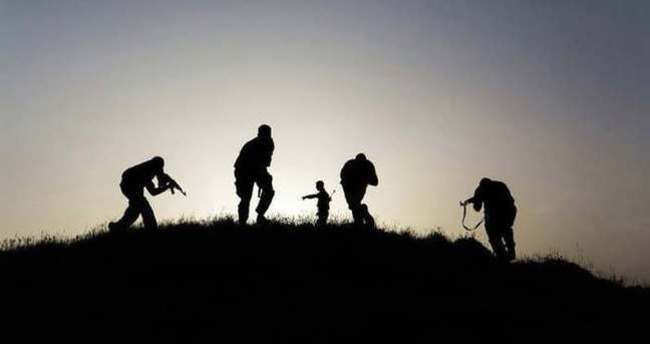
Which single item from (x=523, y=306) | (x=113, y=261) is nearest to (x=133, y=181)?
(x=113, y=261)

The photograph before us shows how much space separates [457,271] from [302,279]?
424 cm

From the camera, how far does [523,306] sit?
1214 centimetres

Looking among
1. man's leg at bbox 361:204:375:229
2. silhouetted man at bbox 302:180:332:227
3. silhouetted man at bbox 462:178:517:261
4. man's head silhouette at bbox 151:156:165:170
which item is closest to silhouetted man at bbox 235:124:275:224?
man's head silhouette at bbox 151:156:165:170

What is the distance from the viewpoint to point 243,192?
49.8 feet

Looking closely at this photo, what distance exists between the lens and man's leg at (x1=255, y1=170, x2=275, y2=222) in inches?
601

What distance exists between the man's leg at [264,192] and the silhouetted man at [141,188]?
6.69ft

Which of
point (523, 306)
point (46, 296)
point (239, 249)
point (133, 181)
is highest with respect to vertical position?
point (133, 181)

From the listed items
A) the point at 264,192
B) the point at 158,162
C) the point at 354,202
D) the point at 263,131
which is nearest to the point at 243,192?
the point at 264,192

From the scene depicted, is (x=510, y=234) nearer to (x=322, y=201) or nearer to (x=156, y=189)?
(x=322, y=201)

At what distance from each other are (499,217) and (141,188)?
978 cm

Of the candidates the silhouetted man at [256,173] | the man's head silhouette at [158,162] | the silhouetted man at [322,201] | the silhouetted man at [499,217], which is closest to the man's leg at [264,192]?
the silhouetted man at [256,173]

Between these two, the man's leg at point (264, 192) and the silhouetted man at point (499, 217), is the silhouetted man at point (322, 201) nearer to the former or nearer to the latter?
the man's leg at point (264, 192)

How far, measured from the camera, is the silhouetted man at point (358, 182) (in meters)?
16.8

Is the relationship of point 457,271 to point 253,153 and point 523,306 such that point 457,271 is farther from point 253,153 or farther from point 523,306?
point 253,153
